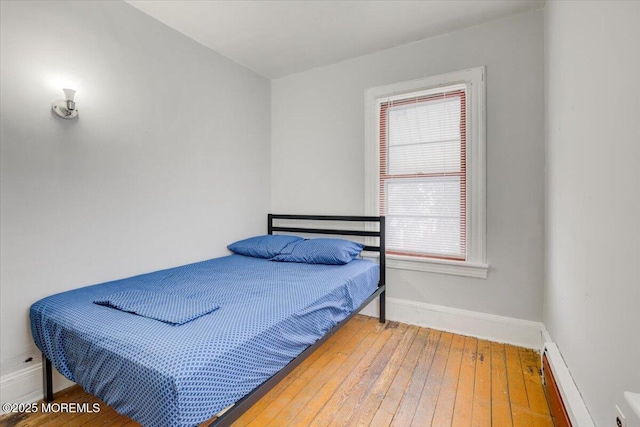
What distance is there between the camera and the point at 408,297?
9.10 ft

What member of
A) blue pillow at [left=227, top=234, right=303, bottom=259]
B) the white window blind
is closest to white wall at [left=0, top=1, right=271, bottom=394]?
blue pillow at [left=227, top=234, right=303, bottom=259]

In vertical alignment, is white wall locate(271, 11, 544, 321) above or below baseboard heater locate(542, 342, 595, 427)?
above

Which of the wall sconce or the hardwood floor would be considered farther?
the wall sconce

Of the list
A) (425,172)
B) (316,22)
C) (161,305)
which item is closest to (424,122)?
(425,172)

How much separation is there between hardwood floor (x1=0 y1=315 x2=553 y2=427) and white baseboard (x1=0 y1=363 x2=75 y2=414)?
9cm

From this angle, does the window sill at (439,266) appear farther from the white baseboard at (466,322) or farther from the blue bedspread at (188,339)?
the blue bedspread at (188,339)

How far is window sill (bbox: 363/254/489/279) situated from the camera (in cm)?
246

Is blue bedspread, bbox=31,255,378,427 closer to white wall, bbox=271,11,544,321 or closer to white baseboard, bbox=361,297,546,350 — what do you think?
white baseboard, bbox=361,297,546,350

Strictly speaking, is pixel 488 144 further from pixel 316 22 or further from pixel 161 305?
pixel 161 305

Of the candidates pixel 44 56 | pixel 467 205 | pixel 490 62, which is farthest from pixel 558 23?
pixel 44 56

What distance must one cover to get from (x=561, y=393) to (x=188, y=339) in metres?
1.70

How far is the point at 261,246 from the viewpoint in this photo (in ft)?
9.21

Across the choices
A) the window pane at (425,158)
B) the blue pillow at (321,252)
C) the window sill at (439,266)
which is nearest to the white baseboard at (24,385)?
the blue pillow at (321,252)

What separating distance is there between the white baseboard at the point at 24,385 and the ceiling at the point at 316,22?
2414mm
